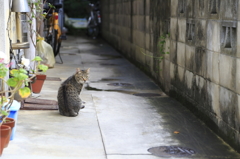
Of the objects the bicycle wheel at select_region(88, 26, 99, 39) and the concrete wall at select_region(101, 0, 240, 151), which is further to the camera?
the bicycle wheel at select_region(88, 26, 99, 39)

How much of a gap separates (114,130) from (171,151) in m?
1.26

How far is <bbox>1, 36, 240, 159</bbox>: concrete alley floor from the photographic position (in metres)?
5.82

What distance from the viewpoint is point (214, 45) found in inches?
277

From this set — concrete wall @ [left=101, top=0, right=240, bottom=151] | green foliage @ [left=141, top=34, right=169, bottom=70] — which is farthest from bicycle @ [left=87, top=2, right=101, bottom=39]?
green foliage @ [left=141, top=34, right=169, bottom=70]

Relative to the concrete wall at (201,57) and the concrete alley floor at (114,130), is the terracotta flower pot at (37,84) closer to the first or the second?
the concrete alley floor at (114,130)

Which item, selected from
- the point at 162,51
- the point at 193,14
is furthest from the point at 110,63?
the point at 193,14

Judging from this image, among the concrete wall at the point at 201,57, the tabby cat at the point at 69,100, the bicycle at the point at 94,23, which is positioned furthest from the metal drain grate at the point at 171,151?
the bicycle at the point at 94,23

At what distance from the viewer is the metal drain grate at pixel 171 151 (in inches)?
230

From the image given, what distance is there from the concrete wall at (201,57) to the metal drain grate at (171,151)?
670 millimetres

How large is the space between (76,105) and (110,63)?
8.76 metres

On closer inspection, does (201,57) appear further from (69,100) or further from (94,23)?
(94,23)

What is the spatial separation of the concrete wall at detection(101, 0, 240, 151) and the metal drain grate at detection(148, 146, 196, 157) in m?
0.67

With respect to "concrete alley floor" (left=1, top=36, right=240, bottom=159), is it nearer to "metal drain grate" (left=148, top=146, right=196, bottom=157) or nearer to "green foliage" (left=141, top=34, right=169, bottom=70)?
"metal drain grate" (left=148, top=146, right=196, bottom=157)

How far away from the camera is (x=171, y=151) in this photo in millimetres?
6016
